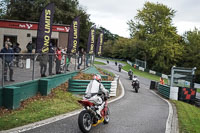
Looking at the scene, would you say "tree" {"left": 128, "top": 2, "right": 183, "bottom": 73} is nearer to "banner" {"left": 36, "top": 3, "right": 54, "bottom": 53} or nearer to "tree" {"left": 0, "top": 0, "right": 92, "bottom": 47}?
"tree" {"left": 0, "top": 0, "right": 92, "bottom": 47}

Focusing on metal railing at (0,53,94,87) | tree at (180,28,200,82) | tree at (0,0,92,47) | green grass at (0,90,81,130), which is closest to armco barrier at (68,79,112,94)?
metal railing at (0,53,94,87)

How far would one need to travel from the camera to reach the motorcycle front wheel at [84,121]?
6515mm

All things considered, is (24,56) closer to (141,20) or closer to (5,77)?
(5,77)

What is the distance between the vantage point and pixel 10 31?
2952cm

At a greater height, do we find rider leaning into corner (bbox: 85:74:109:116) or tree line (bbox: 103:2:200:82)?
tree line (bbox: 103:2:200:82)

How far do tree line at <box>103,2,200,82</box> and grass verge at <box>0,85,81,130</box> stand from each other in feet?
155

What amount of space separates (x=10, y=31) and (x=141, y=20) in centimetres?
3809

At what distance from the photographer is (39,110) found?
8836mm

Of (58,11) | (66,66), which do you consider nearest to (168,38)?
(58,11)

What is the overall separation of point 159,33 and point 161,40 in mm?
1692

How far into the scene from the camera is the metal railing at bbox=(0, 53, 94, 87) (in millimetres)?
8500

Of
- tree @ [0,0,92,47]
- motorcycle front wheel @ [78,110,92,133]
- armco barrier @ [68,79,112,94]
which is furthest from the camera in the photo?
tree @ [0,0,92,47]

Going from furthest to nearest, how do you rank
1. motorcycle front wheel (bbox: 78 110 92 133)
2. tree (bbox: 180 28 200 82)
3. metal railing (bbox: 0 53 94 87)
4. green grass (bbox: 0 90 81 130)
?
tree (bbox: 180 28 200 82)
metal railing (bbox: 0 53 94 87)
green grass (bbox: 0 90 81 130)
motorcycle front wheel (bbox: 78 110 92 133)

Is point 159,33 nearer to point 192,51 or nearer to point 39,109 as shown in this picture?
point 192,51
